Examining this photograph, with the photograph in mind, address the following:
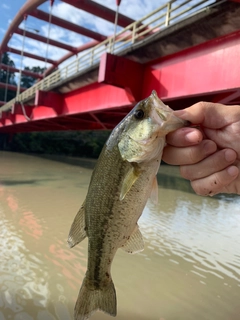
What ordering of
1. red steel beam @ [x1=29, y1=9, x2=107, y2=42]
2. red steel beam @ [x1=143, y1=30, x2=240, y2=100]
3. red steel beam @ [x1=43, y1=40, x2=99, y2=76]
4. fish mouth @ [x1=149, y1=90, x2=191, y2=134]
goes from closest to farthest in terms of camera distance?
fish mouth @ [x1=149, y1=90, x2=191, y2=134] → red steel beam @ [x1=143, y1=30, x2=240, y2=100] → red steel beam @ [x1=29, y1=9, x2=107, y2=42] → red steel beam @ [x1=43, y1=40, x2=99, y2=76]

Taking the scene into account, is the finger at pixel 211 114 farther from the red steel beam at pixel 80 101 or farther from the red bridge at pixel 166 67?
the red steel beam at pixel 80 101

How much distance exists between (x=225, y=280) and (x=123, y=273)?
5.76 feet

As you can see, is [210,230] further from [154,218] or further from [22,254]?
[22,254]

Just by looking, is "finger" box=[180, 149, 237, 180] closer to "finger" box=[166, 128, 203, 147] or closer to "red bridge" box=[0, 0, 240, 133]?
"finger" box=[166, 128, 203, 147]

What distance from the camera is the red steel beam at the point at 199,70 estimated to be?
259 inches

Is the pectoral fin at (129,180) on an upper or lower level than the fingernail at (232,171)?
lower

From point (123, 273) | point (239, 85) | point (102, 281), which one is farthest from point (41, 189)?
point (102, 281)

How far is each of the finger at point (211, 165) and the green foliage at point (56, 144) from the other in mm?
37913

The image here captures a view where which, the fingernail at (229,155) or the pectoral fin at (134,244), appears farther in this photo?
the pectoral fin at (134,244)

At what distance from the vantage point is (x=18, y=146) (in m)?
40.7

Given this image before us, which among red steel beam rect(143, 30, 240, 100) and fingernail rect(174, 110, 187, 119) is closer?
fingernail rect(174, 110, 187, 119)

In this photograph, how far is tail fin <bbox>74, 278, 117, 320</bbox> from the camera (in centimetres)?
220

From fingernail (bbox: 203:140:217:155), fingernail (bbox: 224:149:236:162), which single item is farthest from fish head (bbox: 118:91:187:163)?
fingernail (bbox: 224:149:236:162)

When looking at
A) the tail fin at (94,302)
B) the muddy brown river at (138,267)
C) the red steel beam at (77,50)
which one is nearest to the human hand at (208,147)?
the tail fin at (94,302)
